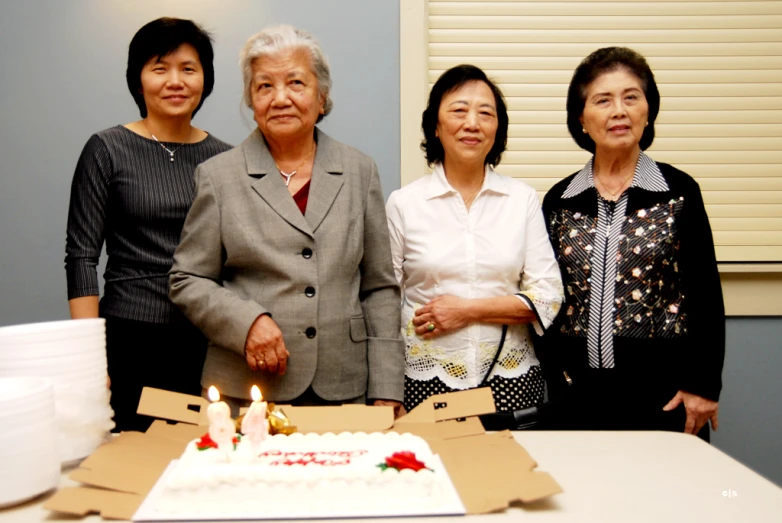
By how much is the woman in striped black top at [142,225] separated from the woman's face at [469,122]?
2.51 ft

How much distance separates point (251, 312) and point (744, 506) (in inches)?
42.0

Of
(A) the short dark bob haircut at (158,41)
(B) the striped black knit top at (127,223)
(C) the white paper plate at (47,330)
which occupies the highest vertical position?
(A) the short dark bob haircut at (158,41)

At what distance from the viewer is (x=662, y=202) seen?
1.95 m

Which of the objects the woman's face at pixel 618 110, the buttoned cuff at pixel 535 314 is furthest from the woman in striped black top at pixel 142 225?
the woman's face at pixel 618 110

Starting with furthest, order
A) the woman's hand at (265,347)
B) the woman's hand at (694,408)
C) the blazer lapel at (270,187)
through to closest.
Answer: the woman's hand at (694,408) < the blazer lapel at (270,187) < the woman's hand at (265,347)

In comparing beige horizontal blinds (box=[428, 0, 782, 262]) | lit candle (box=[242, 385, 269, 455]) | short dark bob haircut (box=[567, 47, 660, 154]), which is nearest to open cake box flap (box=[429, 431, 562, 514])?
lit candle (box=[242, 385, 269, 455])

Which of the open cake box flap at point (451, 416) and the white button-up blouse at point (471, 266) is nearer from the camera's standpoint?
the open cake box flap at point (451, 416)

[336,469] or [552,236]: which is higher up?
[552,236]

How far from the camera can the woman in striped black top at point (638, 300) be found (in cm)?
189

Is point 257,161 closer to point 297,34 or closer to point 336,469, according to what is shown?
point 297,34

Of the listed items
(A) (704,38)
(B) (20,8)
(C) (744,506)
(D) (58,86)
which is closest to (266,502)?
(C) (744,506)

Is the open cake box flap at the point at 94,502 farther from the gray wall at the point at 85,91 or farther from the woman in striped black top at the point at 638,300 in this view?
the gray wall at the point at 85,91

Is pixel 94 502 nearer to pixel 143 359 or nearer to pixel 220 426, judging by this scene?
pixel 220 426

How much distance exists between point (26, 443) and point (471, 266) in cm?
123
